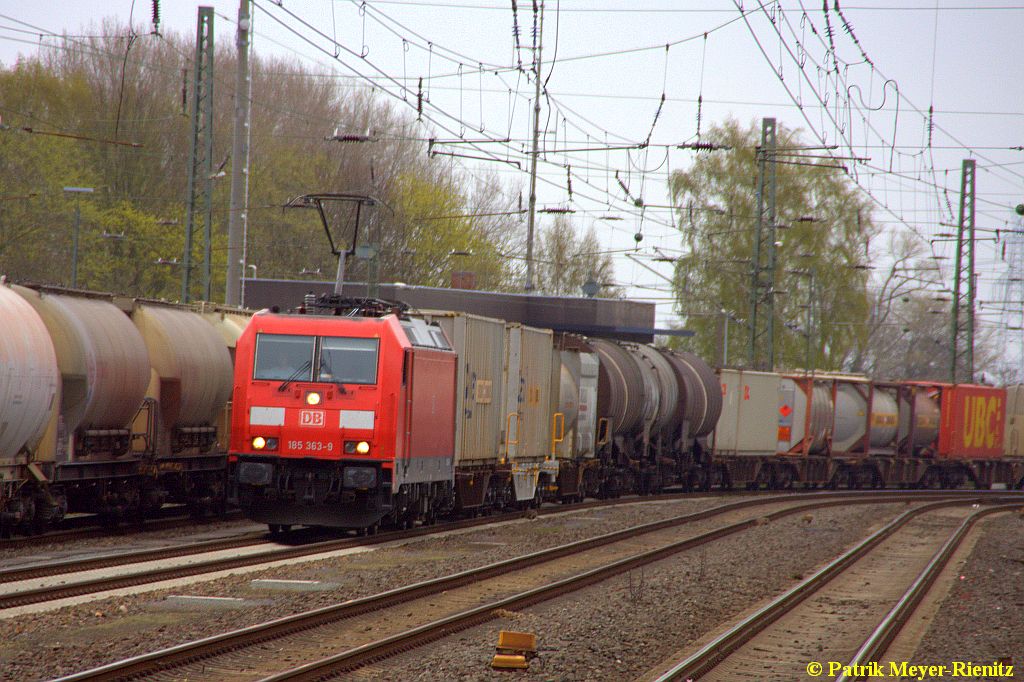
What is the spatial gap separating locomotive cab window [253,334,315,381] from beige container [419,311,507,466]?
8.41 ft

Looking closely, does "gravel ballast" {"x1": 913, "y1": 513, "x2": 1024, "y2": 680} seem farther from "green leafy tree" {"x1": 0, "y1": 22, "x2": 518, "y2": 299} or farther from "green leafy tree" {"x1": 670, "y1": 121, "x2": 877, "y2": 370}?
"green leafy tree" {"x1": 670, "y1": 121, "x2": 877, "y2": 370}

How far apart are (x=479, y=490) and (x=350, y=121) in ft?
139

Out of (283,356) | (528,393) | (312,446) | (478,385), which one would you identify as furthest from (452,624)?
(528,393)

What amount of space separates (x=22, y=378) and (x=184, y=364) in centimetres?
446

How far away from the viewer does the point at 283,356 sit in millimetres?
18625

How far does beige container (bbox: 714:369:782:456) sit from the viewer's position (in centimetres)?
3888

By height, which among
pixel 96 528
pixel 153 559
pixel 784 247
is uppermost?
pixel 784 247

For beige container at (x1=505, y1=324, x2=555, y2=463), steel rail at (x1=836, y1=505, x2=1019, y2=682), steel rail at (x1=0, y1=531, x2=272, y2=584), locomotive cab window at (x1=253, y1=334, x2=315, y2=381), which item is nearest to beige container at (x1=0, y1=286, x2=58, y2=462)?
steel rail at (x1=0, y1=531, x2=272, y2=584)

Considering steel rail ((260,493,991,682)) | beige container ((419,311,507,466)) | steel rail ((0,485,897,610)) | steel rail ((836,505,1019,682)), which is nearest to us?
steel rail ((260,493,991,682))

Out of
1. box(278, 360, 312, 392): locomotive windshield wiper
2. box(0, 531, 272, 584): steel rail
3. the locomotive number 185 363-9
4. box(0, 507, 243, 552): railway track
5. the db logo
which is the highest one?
box(278, 360, 312, 392): locomotive windshield wiper

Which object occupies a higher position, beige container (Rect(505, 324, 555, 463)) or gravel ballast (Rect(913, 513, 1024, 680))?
beige container (Rect(505, 324, 555, 463))

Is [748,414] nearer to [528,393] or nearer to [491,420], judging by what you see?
[528,393]

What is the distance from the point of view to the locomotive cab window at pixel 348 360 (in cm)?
1841

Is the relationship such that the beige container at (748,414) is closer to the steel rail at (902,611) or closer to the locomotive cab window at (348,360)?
the steel rail at (902,611)
